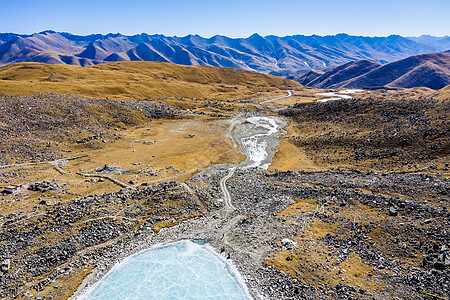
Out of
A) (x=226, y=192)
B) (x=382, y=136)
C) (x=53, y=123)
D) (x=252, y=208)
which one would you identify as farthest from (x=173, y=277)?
(x=53, y=123)

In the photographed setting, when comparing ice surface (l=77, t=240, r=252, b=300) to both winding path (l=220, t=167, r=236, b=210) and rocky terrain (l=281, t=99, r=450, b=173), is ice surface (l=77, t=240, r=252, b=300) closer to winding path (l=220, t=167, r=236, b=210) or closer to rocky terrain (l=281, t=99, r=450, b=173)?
winding path (l=220, t=167, r=236, b=210)

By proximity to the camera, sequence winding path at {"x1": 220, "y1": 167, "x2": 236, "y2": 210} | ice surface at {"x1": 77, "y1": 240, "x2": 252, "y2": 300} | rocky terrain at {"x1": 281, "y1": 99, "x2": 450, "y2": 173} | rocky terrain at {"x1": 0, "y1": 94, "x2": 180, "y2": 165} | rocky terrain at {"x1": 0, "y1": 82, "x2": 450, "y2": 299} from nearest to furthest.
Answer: rocky terrain at {"x1": 0, "y1": 82, "x2": 450, "y2": 299} → ice surface at {"x1": 77, "y1": 240, "x2": 252, "y2": 300} → winding path at {"x1": 220, "y1": 167, "x2": 236, "y2": 210} → rocky terrain at {"x1": 281, "y1": 99, "x2": 450, "y2": 173} → rocky terrain at {"x1": 0, "y1": 94, "x2": 180, "y2": 165}

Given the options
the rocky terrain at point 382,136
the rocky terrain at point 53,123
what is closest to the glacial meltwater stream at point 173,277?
the rocky terrain at point 53,123

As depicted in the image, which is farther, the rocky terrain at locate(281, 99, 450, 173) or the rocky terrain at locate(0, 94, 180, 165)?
the rocky terrain at locate(0, 94, 180, 165)

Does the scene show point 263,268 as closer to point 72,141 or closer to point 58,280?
point 58,280

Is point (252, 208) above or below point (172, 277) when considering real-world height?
above

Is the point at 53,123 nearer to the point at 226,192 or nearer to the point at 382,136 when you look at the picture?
the point at 226,192

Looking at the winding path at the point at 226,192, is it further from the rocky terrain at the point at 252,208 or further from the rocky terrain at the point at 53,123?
the rocky terrain at the point at 53,123

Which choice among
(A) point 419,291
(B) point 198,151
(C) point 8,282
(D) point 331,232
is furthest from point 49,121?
(A) point 419,291

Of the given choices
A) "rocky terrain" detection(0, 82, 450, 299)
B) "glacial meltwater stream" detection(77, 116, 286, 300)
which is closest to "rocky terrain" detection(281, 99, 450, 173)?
"rocky terrain" detection(0, 82, 450, 299)
